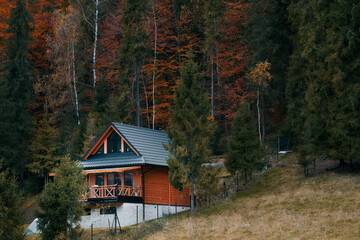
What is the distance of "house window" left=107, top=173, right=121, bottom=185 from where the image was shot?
32.9m

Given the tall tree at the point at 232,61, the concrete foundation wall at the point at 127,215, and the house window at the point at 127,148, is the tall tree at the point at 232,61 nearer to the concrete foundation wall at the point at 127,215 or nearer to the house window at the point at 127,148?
the house window at the point at 127,148

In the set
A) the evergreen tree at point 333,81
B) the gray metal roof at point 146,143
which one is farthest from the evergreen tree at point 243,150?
the gray metal roof at point 146,143

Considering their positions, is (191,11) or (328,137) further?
(191,11)

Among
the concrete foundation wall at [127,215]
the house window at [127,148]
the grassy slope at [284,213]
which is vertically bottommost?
the concrete foundation wall at [127,215]

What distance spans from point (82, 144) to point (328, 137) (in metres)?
22.9

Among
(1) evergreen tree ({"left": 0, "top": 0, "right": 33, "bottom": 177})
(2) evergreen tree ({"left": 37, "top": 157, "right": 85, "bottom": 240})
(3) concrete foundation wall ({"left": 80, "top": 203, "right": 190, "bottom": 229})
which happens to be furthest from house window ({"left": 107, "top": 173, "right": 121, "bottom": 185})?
(1) evergreen tree ({"left": 0, "top": 0, "right": 33, "bottom": 177})

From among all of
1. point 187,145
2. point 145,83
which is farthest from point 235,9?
point 187,145

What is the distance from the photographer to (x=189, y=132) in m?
29.0

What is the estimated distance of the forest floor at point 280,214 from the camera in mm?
21375

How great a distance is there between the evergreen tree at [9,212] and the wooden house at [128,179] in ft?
21.7

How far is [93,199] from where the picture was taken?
1179 inches

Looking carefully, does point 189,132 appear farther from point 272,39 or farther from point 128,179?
point 272,39

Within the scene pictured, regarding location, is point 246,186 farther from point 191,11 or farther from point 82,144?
point 191,11

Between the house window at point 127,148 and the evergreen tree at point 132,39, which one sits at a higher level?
the evergreen tree at point 132,39
